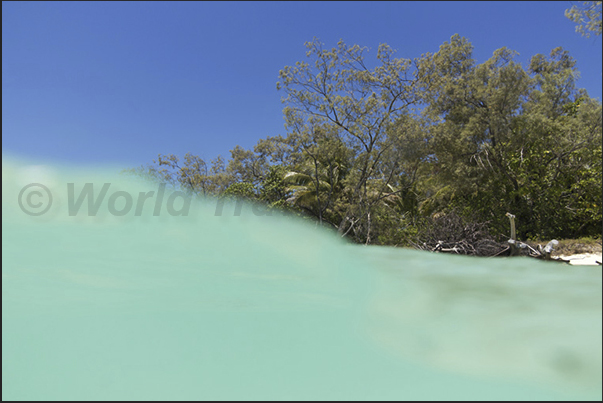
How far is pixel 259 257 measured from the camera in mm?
7965

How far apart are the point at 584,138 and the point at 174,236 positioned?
44.8 feet

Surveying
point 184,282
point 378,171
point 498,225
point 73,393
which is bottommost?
point 73,393

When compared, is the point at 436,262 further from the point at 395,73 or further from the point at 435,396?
the point at 395,73

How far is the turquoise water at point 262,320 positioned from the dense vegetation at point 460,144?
7721mm

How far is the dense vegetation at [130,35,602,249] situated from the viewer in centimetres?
1377

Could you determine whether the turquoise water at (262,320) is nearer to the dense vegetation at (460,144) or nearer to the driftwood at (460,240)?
the driftwood at (460,240)

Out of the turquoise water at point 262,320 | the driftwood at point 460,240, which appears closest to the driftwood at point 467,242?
the driftwood at point 460,240

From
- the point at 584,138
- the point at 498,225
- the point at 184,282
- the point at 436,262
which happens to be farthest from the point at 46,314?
the point at 584,138

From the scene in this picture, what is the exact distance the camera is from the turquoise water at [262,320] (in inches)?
160

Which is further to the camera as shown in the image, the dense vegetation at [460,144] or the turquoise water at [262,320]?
the dense vegetation at [460,144]

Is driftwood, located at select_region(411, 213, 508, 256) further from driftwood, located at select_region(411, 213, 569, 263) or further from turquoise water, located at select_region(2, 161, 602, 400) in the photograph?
turquoise water, located at select_region(2, 161, 602, 400)

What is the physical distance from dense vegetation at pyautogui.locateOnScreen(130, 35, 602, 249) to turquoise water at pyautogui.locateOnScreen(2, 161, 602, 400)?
7.72 meters

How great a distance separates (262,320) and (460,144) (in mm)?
12463

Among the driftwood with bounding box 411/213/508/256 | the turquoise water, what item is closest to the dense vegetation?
the driftwood with bounding box 411/213/508/256
